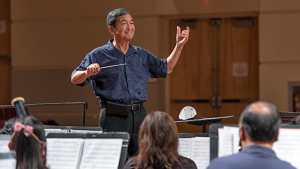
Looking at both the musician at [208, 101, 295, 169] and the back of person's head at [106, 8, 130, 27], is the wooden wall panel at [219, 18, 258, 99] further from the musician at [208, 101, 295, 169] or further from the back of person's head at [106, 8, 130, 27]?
the musician at [208, 101, 295, 169]

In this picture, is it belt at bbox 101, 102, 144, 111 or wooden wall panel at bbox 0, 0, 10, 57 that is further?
wooden wall panel at bbox 0, 0, 10, 57

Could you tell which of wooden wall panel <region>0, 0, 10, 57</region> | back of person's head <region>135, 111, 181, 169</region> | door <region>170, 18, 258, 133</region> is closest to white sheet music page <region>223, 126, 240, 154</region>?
back of person's head <region>135, 111, 181, 169</region>

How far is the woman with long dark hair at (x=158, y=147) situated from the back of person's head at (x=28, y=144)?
421 mm

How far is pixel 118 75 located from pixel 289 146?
120cm

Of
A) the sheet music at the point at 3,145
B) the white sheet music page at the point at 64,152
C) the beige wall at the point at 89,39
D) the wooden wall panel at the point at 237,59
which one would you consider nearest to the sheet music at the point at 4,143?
the sheet music at the point at 3,145

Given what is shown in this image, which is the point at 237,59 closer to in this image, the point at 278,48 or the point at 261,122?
the point at 278,48

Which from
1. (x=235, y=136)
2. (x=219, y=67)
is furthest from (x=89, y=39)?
(x=235, y=136)

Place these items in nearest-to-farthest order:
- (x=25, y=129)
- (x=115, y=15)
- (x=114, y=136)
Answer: (x=25, y=129) < (x=114, y=136) < (x=115, y=15)

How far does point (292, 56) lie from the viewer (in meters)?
4.59

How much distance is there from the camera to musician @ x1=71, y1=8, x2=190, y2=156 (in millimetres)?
2336

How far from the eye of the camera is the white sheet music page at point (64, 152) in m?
1.79

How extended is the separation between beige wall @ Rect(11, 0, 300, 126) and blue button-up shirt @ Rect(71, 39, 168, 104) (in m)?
2.44

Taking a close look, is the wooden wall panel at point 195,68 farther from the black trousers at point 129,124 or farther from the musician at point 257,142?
the musician at point 257,142

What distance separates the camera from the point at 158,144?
61.6 inches
